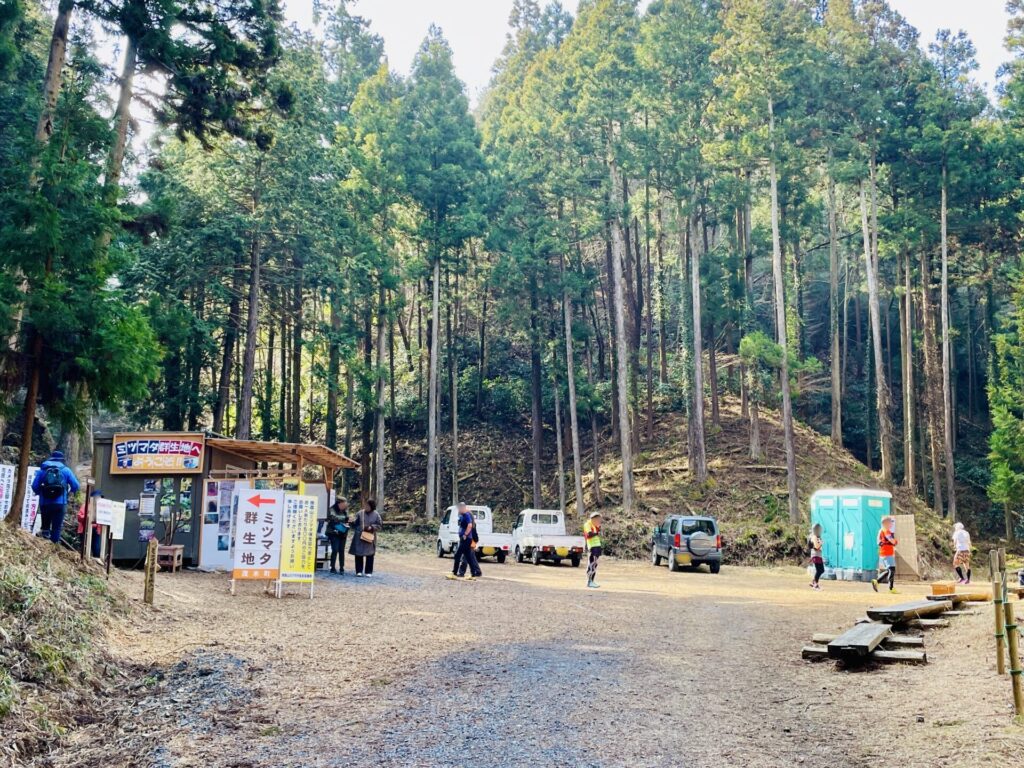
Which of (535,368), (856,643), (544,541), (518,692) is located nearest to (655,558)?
(544,541)

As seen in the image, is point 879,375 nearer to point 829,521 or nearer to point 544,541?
point 829,521

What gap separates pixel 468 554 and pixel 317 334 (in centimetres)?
1761

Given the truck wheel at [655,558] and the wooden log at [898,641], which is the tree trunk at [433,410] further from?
the wooden log at [898,641]

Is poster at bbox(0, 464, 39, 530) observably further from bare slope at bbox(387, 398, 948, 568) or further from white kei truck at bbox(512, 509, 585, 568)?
bare slope at bbox(387, 398, 948, 568)

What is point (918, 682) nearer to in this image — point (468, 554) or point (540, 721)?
point (540, 721)

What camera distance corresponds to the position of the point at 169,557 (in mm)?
16859

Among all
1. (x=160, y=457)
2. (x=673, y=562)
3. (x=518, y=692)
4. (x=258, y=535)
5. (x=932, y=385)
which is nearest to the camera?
(x=518, y=692)

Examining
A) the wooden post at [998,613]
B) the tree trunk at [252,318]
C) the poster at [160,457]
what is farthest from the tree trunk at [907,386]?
the wooden post at [998,613]

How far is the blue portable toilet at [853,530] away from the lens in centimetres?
2312

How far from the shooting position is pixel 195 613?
38.3 ft

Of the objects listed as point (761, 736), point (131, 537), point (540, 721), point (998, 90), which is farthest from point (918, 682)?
point (998, 90)

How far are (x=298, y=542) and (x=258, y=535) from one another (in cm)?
65

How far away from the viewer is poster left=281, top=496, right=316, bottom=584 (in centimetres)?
1408

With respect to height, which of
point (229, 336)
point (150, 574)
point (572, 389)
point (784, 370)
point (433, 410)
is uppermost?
point (229, 336)
